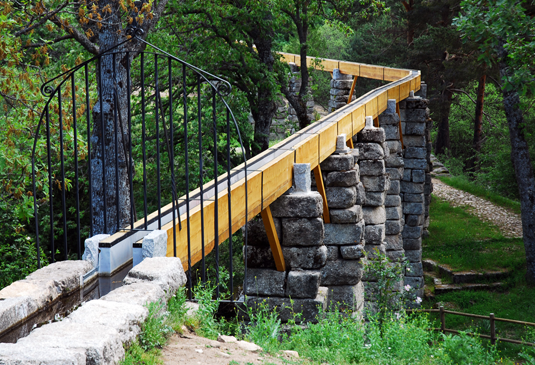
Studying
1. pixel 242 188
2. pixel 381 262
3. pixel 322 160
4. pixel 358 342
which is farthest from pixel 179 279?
pixel 381 262

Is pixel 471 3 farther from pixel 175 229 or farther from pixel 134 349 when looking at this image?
pixel 134 349

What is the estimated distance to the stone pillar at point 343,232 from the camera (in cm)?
768

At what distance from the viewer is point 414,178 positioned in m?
16.0

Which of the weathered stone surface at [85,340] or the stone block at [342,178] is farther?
the stone block at [342,178]

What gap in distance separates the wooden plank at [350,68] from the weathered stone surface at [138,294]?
16.0 meters

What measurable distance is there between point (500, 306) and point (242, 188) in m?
11.4

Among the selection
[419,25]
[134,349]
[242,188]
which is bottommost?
[134,349]

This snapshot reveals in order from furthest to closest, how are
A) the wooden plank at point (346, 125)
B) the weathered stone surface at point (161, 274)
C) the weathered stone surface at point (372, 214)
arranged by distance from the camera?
1. the weathered stone surface at point (372, 214)
2. the wooden plank at point (346, 125)
3. the weathered stone surface at point (161, 274)

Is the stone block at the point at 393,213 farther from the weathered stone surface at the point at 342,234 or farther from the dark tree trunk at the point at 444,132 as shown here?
the dark tree trunk at the point at 444,132

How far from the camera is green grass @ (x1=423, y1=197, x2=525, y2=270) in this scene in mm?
16859

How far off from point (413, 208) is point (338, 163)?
929cm

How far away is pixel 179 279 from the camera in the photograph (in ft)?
12.3

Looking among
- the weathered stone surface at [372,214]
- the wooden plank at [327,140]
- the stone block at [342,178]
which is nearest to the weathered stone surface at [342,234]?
the stone block at [342,178]

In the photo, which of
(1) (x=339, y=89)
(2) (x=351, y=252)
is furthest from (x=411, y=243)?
(2) (x=351, y=252)
